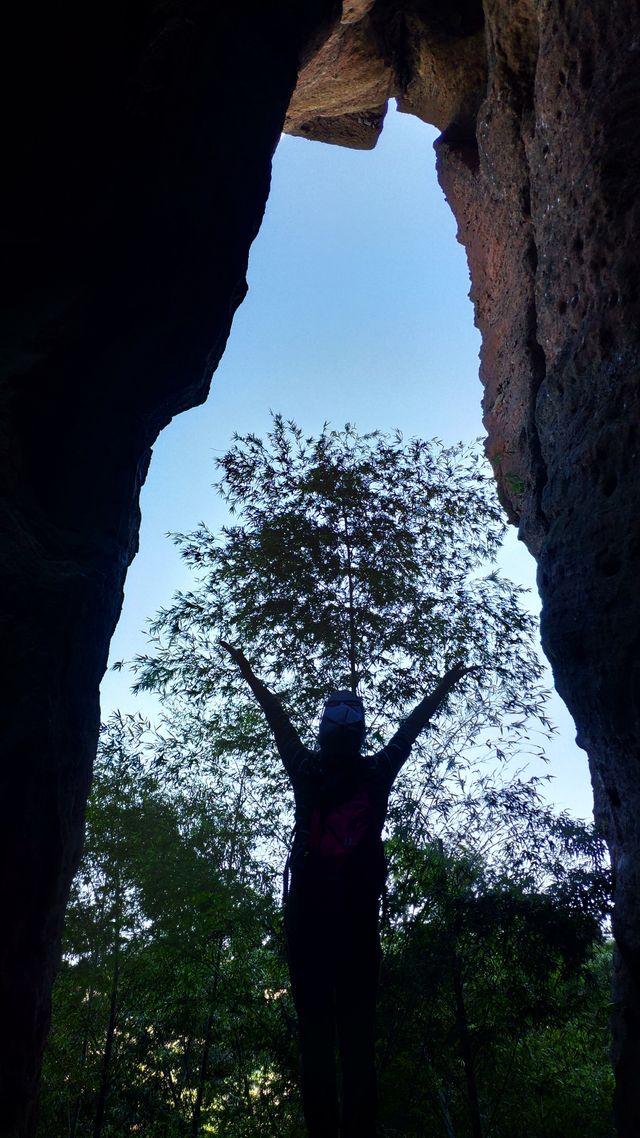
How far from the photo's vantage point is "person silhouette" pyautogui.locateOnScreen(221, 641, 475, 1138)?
9.26ft

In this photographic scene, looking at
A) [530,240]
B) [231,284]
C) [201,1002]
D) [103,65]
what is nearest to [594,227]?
[530,240]

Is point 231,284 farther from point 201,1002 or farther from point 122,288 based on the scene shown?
point 201,1002

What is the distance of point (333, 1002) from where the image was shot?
3.06 metres

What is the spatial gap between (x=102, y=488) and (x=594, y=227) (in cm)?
378

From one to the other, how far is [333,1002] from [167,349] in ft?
13.1

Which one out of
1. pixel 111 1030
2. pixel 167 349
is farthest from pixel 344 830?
pixel 111 1030

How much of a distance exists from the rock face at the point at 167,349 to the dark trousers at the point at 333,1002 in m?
→ 1.07

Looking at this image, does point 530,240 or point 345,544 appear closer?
point 530,240

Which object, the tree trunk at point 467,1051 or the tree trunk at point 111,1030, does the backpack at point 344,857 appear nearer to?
the tree trunk at point 467,1051

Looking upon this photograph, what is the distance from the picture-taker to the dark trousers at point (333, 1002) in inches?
110

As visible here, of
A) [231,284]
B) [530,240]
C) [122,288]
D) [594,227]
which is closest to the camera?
[122,288]

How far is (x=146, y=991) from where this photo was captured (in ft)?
21.2

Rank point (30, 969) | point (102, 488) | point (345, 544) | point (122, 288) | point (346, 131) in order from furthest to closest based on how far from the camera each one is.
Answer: point (346, 131) < point (345, 544) < point (122, 288) < point (102, 488) < point (30, 969)

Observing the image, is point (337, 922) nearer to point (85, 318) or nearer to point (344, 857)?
point (344, 857)
